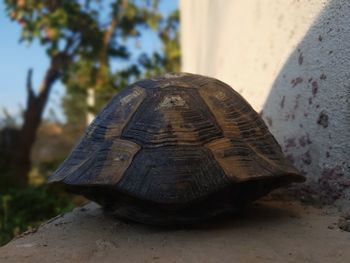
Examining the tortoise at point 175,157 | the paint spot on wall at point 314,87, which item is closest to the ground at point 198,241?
the tortoise at point 175,157

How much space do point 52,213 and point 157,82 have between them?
164 inches

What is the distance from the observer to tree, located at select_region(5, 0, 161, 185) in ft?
31.2

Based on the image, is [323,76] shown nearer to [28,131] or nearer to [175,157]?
[175,157]

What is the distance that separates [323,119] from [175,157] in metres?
0.96

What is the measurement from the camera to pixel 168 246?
73.5 inches

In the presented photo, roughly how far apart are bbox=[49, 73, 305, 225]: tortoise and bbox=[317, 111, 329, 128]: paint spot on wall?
1.26 ft

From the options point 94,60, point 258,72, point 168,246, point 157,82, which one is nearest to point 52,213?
point 258,72

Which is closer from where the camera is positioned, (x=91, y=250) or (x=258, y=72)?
(x=91, y=250)

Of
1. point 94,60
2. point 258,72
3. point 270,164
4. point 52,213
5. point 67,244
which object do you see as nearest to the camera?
point 67,244

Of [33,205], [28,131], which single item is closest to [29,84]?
[28,131]

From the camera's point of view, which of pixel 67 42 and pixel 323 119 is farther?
pixel 67 42

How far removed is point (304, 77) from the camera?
2.84m

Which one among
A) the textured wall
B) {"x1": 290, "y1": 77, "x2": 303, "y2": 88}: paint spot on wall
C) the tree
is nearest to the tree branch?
the tree

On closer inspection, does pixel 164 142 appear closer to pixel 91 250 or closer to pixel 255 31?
pixel 91 250
